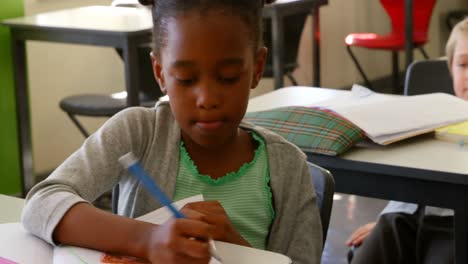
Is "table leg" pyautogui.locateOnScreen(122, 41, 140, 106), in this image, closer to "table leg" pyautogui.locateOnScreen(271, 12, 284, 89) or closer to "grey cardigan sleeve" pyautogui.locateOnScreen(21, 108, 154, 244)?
"table leg" pyautogui.locateOnScreen(271, 12, 284, 89)

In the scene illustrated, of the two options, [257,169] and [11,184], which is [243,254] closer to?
[257,169]

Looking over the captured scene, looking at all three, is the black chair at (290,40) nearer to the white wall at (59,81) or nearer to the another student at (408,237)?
the white wall at (59,81)

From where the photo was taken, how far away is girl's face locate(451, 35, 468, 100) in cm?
234

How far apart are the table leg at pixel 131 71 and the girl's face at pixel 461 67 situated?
143 centimetres

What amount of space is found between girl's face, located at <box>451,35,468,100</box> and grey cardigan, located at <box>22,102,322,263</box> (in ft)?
3.63

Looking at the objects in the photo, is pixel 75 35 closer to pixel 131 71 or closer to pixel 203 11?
pixel 131 71

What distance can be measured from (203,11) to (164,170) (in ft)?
0.90

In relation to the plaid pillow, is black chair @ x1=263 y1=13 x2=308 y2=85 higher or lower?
lower

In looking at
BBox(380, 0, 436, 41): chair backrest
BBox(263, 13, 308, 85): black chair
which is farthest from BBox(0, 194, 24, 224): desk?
BBox(380, 0, 436, 41): chair backrest

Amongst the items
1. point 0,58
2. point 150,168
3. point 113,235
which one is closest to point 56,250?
point 113,235

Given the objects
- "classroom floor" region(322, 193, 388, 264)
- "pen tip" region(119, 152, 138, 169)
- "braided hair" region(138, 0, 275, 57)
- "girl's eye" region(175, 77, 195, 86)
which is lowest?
"classroom floor" region(322, 193, 388, 264)

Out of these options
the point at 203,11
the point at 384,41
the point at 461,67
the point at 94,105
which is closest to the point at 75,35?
the point at 94,105

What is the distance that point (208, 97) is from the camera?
1.12 meters

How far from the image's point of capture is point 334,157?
1.86m
